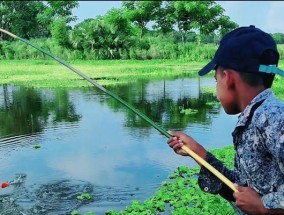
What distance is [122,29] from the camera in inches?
1347

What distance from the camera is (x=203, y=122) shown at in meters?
10.5

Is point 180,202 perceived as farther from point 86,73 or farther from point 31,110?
point 86,73

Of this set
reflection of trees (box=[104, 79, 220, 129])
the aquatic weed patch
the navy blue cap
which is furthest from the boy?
reflection of trees (box=[104, 79, 220, 129])

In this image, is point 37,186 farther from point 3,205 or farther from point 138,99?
point 138,99

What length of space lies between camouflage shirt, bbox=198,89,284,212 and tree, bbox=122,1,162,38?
127 ft

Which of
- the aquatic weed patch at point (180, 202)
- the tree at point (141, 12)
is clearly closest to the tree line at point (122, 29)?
the tree at point (141, 12)

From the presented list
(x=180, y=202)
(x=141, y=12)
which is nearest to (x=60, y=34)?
(x=141, y=12)

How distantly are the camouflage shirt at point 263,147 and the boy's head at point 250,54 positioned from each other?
0.10m

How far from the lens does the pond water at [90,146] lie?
6.02 m

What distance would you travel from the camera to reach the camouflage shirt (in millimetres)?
1583

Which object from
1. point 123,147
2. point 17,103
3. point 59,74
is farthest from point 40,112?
point 59,74

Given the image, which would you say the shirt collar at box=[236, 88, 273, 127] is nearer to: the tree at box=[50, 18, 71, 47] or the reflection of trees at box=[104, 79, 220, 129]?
the reflection of trees at box=[104, 79, 220, 129]

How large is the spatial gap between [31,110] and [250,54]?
38.1 feet

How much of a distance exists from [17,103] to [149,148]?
7.01 metres
